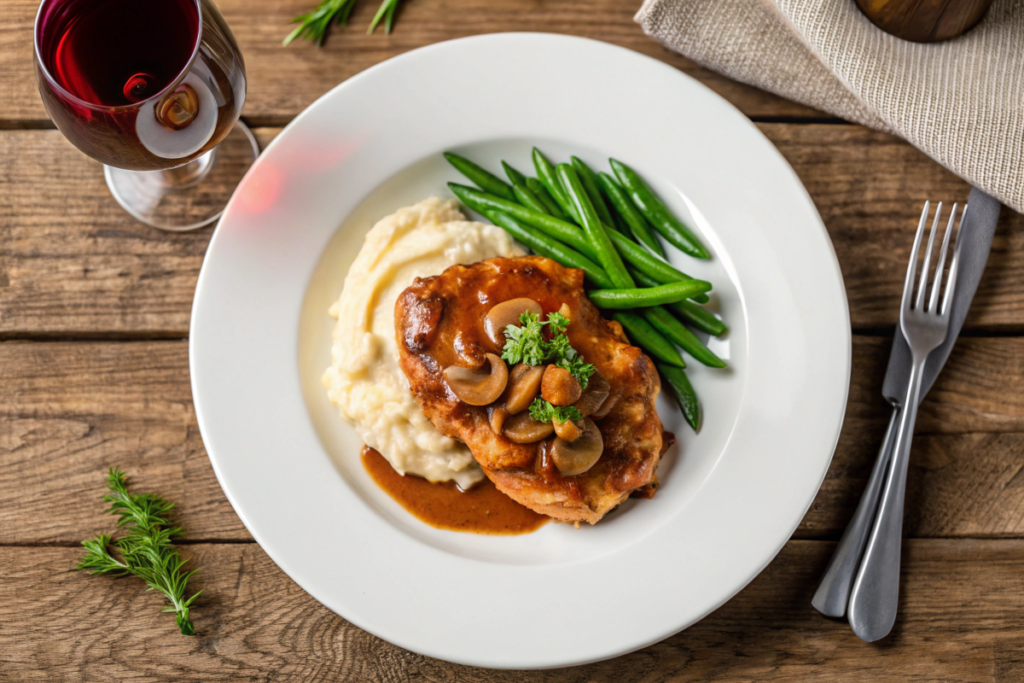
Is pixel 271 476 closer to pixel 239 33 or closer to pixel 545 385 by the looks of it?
pixel 545 385

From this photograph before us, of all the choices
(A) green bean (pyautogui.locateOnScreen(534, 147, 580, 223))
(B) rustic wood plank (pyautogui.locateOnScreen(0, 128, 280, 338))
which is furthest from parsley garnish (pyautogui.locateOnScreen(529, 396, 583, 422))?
(B) rustic wood plank (pyautogui.locateOnScreen(0, 128, 280, 338))

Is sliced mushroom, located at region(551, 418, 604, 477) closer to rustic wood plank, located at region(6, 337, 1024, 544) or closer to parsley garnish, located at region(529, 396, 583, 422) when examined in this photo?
parsley garnish, located at region(529, 396, 583, 422)

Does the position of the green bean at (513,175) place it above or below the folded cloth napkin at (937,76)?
below

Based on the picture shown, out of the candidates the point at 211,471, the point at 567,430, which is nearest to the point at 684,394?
the point at 567,430

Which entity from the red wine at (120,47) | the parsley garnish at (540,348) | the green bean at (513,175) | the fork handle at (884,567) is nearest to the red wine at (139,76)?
the red wine at (120,47)

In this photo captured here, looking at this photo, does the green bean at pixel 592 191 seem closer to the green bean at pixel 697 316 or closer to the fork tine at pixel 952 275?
the green bean at pixel 697 316

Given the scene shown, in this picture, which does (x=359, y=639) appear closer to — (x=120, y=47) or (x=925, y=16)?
(x=120, y=47)

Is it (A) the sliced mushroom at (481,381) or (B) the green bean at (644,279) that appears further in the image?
(B) the green bean at (644,279)
